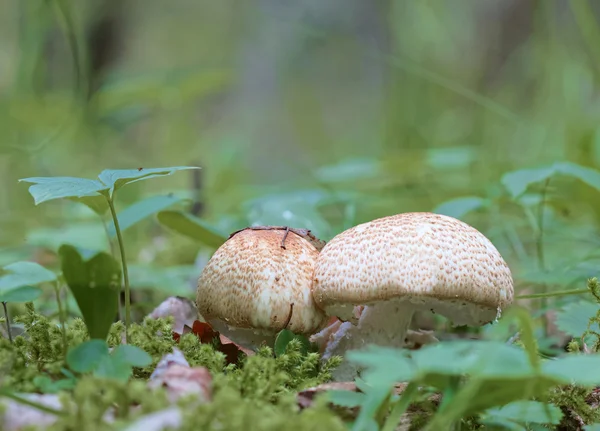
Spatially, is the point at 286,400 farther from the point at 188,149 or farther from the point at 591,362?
the point at 188,149

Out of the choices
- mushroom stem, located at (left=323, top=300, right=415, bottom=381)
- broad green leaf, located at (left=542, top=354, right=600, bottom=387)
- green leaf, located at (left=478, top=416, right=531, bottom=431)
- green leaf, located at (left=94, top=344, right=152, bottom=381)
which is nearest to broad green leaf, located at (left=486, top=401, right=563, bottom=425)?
green leaf, located at (left=478, top=416, right=531, bottom=431)

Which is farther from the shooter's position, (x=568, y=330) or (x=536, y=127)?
(x=536, y=127)

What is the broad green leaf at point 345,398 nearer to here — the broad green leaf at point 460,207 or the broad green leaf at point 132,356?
the broad green leaf at point 132,356

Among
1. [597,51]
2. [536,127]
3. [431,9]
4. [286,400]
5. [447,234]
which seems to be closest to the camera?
[286,400]

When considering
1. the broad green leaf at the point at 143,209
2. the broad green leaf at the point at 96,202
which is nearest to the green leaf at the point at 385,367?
the broad green leaf at the point at 96,202

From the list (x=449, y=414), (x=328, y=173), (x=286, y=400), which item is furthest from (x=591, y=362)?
(x=328, y=173)

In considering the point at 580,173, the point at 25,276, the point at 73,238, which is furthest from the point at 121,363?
the point at 73,238

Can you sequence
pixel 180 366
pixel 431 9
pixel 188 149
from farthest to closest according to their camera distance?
1. pixel 188 149
2. pixel 431 9
3. pixel 180 366
